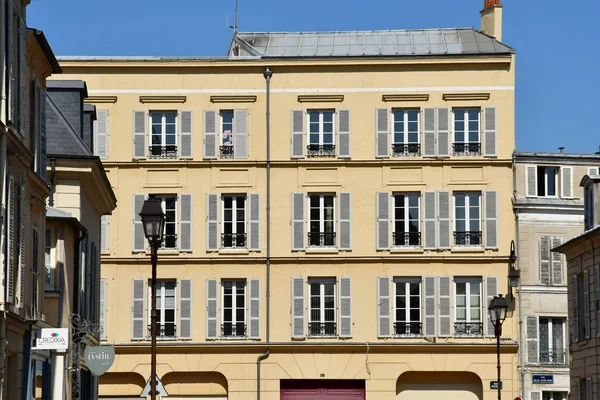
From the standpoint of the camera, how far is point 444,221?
49.4 metres

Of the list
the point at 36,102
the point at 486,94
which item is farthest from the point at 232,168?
the point at 36,102

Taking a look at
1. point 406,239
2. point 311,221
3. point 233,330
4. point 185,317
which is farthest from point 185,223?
point 406,239

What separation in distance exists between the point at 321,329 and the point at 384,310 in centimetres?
235

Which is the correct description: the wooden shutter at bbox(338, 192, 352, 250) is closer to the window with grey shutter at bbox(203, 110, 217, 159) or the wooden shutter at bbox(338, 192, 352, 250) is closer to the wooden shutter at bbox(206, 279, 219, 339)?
the wooden shutter at bbox(206, 279, 219, 339)

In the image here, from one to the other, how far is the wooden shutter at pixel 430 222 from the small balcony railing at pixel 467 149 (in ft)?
6.24

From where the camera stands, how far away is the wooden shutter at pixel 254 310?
162ft

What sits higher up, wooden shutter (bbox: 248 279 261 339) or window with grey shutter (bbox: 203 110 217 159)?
window with grey shutter (bbox: 203 110 217 159)

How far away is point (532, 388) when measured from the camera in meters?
49.2

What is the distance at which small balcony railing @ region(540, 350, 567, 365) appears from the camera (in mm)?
49250

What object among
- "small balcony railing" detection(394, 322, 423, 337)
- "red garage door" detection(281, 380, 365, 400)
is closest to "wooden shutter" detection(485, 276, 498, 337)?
"small balcony railing" detection(394, 322, 423, 337)

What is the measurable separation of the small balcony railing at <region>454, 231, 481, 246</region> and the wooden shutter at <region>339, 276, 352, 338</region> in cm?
418

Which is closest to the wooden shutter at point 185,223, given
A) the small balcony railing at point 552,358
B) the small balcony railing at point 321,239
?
the small balcony railing at point 321,239

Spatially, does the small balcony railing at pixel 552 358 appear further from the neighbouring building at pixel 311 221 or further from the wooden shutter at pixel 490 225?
the wooden shutter at pixel 490 225

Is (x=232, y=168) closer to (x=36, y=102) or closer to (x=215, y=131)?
(x=215, y=131)
